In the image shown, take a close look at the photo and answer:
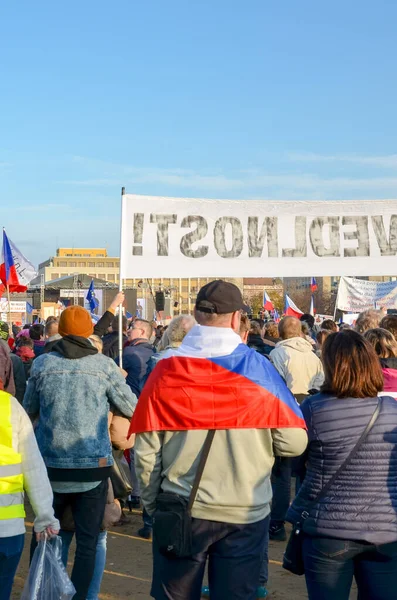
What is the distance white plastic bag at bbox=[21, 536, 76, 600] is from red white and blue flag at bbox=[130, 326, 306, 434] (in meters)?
0.87

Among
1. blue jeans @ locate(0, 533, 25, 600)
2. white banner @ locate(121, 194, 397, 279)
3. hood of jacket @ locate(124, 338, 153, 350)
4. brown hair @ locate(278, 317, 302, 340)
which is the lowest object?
blue jeans @ locate(0, 533, 25, 600)

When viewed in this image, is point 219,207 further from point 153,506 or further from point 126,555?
point 153,506

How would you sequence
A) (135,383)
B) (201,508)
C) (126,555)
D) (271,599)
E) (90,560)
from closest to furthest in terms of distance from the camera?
1. (201,508)
2. (90,560)
3. (271,599)
4. (126,555)
5. (135,383)

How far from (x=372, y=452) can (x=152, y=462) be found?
97 centimetres

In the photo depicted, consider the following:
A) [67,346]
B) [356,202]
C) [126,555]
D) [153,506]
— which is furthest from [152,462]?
[356,202]

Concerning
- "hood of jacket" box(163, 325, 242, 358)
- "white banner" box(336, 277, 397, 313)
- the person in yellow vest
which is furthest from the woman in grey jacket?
"white banner" box(336, 277, 397, 313)

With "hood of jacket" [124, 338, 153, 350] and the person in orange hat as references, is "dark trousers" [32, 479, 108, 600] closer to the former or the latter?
the person in orange hat

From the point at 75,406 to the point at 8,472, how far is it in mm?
1028

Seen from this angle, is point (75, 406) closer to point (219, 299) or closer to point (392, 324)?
point (219, 299)

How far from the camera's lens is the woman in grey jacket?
3434 mm

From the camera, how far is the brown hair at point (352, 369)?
3.56m

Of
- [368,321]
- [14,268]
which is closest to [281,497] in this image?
[368,321]

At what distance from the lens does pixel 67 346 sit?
4.76 m

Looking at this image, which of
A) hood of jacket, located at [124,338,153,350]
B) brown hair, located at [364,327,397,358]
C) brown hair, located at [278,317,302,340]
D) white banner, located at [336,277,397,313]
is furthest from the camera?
white banner, located at [336,277,397,313]
